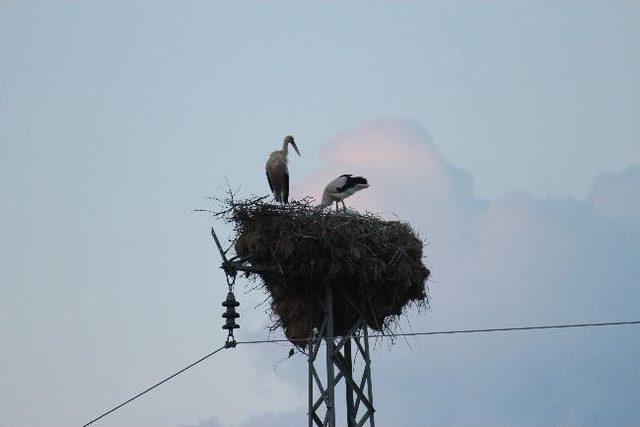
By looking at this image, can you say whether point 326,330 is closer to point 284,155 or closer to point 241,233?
point 241,233

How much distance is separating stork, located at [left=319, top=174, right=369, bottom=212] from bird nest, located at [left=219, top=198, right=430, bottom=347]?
1.50 meters

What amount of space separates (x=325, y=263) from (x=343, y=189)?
8.35 ft

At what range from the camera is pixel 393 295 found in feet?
44.3

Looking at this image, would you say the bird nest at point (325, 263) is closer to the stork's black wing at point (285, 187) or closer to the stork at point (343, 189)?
the stork at point (343, 189)

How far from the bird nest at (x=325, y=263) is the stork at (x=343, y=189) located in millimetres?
1504

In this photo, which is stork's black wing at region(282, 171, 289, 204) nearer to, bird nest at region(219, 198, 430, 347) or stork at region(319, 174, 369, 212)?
stork at region(319, 174, 369, 212)

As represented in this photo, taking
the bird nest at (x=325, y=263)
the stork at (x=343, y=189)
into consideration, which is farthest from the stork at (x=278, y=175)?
the bird nest at (x=325, y=263)

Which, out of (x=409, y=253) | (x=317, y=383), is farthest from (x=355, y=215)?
(x=317, y=383)

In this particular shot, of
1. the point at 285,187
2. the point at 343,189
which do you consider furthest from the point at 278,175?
the point at 343,189

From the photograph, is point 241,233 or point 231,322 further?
point 241,233

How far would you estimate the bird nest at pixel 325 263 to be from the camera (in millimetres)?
12859

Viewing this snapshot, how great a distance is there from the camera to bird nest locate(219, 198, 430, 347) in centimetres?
1286

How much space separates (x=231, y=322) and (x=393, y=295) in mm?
2441

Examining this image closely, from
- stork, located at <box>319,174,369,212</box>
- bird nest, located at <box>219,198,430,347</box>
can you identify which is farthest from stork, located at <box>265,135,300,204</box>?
bird nest, located at <box>219,198,430,347</box>
